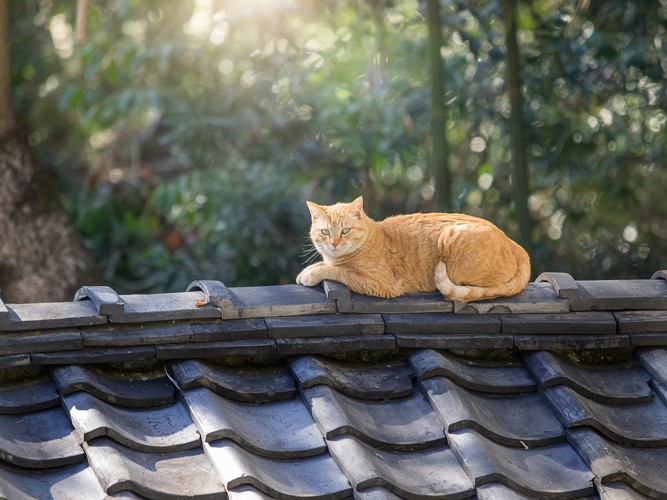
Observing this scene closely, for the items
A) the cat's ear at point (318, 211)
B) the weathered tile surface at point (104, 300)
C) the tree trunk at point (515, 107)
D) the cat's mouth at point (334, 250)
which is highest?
the tree trunk at point (515, 107)

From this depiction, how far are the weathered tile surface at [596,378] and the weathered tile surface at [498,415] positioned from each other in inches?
2.9

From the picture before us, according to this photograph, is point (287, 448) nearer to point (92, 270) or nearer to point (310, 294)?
point (310, 294)

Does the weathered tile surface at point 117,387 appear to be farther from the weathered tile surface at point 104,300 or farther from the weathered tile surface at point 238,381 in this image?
the weathered tile surface at point 104,300

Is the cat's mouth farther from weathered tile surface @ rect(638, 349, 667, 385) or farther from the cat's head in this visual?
weathered tile surface @ rect(638, 349, 667, 385)

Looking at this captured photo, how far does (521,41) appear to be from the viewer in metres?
7.42

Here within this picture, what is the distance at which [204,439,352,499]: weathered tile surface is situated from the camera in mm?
1955

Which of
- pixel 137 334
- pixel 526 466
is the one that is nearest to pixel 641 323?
pixel 526 466

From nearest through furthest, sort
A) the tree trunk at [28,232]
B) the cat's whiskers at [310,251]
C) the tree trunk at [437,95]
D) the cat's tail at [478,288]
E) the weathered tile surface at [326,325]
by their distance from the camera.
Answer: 1. the weathered tile surface at [326,325]
2. the cat's tail at [478,288]
3. the cat's whiskers at [310,251]
4. the tree trunk at [437,95]
5. the tree trunk at [28,232]

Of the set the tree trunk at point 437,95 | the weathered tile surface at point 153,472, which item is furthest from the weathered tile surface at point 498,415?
the tree trunk at point 437,95

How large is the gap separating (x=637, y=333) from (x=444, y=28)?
4487mm

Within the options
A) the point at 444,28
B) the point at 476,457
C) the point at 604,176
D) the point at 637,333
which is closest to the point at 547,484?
the point at 476,457

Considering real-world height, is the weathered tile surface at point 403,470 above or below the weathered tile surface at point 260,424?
below

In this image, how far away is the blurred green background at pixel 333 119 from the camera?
22.4ft

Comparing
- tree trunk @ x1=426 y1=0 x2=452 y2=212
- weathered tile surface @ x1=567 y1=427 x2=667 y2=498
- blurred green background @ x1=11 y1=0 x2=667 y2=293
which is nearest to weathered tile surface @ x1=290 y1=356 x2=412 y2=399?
weathered tile surface @ x1=567 y1=427 x2=667 y2=498
